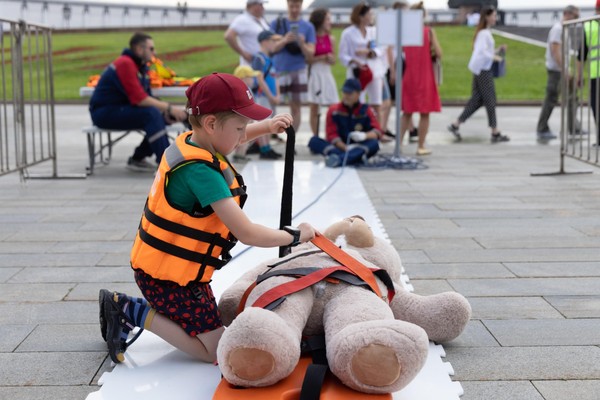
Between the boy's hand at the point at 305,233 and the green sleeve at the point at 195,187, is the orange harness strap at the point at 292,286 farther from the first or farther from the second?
the green sleeve at the point at 195,187

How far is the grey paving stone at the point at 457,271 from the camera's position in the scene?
4.41 meters

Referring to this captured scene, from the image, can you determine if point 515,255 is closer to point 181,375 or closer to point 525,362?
point 525,362

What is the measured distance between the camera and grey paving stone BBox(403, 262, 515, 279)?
441cm

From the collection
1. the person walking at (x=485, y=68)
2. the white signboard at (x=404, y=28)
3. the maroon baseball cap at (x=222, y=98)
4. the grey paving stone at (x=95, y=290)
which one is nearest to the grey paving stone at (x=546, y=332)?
the maroon baseball cap at (x=222, y=98)

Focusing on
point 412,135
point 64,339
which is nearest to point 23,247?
point 64,339

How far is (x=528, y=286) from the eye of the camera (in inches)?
165

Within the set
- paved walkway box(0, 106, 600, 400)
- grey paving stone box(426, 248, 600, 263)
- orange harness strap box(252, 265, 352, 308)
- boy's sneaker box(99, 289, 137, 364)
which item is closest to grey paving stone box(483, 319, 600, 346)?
paved walkway box(0, 106, 600, 400)

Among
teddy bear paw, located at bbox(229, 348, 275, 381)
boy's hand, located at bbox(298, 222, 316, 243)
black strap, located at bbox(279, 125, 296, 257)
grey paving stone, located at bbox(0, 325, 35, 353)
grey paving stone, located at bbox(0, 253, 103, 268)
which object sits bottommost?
grey paving stone, located at bbox(0, 253, 103, 268)

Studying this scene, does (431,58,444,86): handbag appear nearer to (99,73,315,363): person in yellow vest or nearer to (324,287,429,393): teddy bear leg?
(99,73,315,363): person in yellow vest

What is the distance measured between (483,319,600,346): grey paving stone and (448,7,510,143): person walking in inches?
306

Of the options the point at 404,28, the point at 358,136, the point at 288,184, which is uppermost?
the point at 404,28

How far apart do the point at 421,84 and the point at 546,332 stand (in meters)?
6.75

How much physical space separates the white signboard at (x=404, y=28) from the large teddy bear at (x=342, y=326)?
564 centimetres

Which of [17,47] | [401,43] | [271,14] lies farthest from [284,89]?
[271,14]
